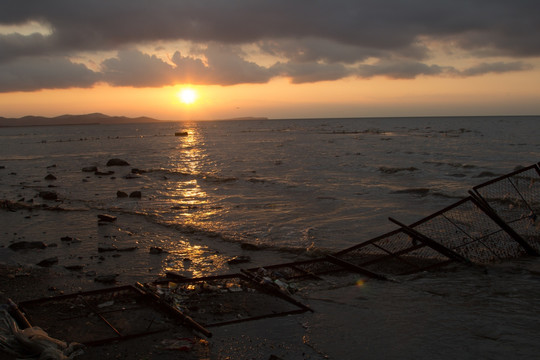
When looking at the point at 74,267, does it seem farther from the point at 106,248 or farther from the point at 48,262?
the point at 106,248

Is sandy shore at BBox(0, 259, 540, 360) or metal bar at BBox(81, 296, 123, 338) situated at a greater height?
metal bar at BBox(81, 296, 123, 338)

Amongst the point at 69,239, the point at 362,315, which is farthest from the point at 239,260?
the point at 69,239

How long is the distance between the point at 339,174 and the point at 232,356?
1996 centimetres

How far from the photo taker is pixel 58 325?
529 centimetres

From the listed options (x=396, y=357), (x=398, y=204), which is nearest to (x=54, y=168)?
(x=398, y=204)

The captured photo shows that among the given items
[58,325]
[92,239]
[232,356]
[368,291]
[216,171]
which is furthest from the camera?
[216,171]

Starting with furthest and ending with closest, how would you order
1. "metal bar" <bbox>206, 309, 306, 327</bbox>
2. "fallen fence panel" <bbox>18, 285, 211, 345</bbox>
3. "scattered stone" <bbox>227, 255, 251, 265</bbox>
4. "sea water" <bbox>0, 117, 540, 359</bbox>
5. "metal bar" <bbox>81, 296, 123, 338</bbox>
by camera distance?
"scattered stone" <bbox>227, 255, 251, 265</bbox>, "metal bar" <bbox>206, 309, 306, 327</bbox>, "sea water" <bbox>0, 117, 540, 359</bbox>, "fallen fence panel" <bbox>18, 285, 211, 345</bbox>, "metal bar" <bbox>81, 296, 123, 338</bbox>

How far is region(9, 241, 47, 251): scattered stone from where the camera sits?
29.9ft

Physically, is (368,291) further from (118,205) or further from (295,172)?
(295,172)

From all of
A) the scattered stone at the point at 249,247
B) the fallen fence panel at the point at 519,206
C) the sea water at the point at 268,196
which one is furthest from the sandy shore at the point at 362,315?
the sea water at the point at 268,196

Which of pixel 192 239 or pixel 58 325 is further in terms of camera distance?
pixel 192 239

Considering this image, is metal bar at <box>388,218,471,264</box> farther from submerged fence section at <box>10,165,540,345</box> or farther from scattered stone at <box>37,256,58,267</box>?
scattered stone at <box>37,256,58,267</box>

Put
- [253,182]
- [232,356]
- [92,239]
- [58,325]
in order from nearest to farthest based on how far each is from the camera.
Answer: [232,356], [58,325], [92,239], [253,182]

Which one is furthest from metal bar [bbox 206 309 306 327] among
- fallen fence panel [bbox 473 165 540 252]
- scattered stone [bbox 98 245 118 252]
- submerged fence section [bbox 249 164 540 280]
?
scattered stone [bbox 98 245 118 252]
